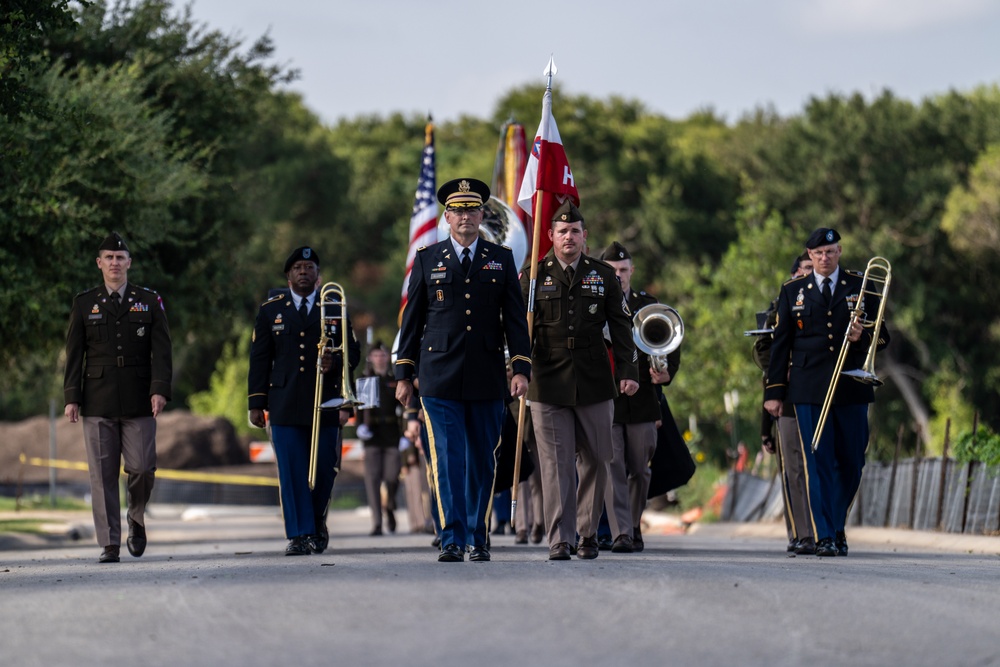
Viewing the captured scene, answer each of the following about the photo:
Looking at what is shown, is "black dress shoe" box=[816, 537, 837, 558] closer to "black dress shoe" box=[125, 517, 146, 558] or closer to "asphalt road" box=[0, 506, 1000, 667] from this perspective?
"asphalt road" box=[0, 506, 1000, 667]

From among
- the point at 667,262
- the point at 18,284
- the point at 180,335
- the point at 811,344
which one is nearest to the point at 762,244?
the point at 667,262

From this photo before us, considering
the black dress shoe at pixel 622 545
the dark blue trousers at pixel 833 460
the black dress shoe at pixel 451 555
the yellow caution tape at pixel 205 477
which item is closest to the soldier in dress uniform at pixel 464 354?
the black dress shoe at pixel 451 555

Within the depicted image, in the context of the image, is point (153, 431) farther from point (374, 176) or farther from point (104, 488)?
point (374, 176)

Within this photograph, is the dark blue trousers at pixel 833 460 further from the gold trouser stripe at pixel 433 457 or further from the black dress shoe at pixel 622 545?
the gold trouser stripe at pixel 433 457

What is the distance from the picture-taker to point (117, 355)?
45.4 ft

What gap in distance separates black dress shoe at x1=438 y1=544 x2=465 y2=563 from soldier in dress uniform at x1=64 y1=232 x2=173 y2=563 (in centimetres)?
347

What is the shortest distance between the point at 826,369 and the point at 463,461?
3555mm

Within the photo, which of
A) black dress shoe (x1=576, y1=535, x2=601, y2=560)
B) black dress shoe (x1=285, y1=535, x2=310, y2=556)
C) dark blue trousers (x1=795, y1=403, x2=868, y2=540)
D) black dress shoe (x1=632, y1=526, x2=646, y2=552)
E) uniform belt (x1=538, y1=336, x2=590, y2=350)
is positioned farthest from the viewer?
black dress shoe (x1=632, y1=526, x2=646, y2=552)

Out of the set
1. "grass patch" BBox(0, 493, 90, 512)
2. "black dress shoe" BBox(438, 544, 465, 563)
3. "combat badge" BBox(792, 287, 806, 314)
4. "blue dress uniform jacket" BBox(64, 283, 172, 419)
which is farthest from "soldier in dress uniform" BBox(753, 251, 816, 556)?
"grass patch" BBox(0, 493, 90, 512)

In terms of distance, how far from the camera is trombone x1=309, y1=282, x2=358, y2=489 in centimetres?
1409

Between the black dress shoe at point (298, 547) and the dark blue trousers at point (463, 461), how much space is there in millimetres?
2345

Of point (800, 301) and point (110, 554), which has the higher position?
point (800, 301)

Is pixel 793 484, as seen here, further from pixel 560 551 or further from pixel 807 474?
pixel 560 551

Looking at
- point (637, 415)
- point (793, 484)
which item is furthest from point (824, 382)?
point (637, 415)
